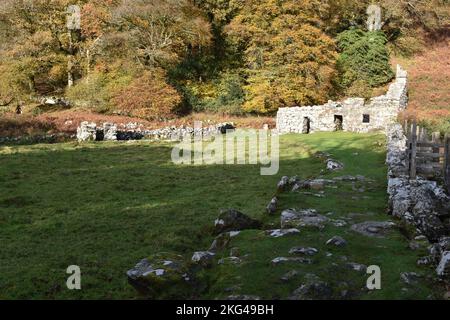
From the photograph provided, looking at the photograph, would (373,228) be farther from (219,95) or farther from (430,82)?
(430,82)

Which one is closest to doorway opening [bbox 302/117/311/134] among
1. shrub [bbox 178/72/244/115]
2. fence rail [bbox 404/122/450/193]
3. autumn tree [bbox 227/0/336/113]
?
autumn tree [bbox 227/0/336/113]

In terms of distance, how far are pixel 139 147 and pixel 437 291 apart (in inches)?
1080

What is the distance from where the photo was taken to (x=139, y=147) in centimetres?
3484

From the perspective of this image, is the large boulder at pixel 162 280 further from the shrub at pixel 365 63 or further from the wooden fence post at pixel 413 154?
the shrub at pixel 365 63

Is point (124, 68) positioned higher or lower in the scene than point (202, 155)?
higher

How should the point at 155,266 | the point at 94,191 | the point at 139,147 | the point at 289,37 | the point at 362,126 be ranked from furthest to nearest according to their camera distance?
the point at 289,37, the point at 362,126, the point at 139,147, the point at 94,191, the point at 155,266

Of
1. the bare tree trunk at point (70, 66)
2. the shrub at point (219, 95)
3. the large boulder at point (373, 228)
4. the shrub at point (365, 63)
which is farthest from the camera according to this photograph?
the bare tree trunk at point (70, 66)

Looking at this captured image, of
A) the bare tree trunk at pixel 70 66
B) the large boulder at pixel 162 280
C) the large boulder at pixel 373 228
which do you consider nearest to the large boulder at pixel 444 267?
the large boulder at pixel 373 228

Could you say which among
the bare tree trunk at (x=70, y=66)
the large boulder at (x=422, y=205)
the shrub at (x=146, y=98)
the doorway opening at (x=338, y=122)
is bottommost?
the large boulder at (x=422, y=205)

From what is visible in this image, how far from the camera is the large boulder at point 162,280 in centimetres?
1059

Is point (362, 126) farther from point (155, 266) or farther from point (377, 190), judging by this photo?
point (155, 266)

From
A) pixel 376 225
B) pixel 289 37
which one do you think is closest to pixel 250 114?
pixel 289 37

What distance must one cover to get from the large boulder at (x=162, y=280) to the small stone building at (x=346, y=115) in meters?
29.9
